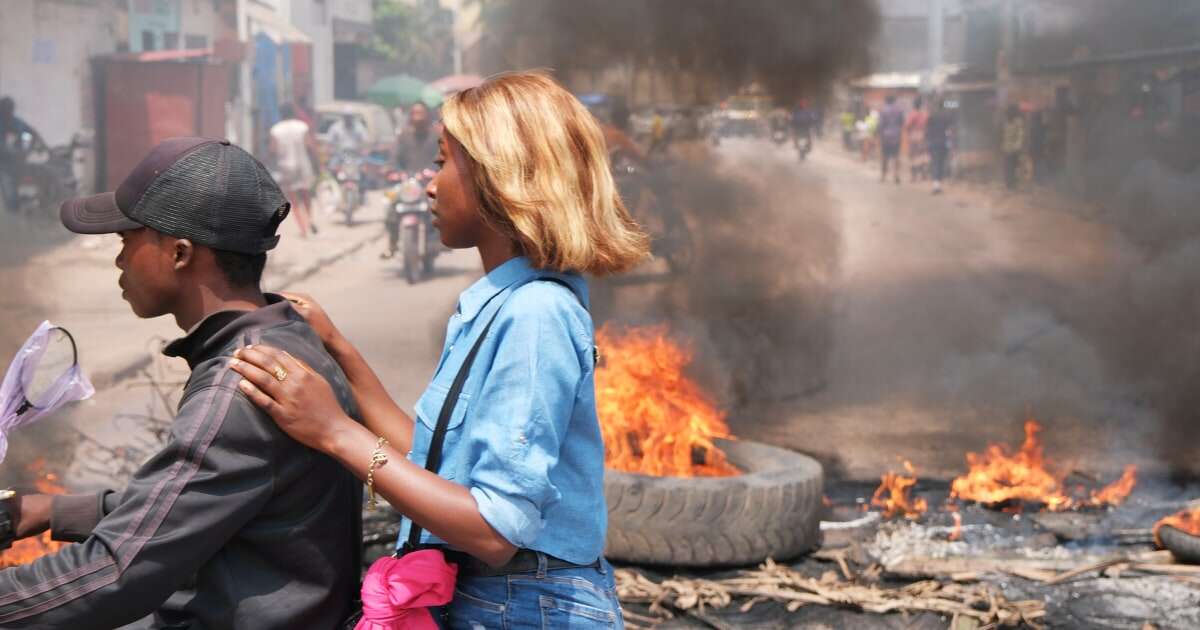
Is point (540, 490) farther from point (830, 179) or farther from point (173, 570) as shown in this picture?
point (830, 179)

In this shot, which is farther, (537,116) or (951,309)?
(951,309)

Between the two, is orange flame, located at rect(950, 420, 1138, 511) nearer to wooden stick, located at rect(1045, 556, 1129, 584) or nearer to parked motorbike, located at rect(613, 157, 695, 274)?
wooden stick, located at rect(1045, 556, 1129, 584)

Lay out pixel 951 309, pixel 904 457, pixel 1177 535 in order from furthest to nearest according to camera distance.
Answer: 1. pixel 951 309
2. pixel 904 457
3. pixel 1177 535

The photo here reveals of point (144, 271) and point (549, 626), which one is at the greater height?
point (144, 271)

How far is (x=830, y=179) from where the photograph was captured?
13.3 meters

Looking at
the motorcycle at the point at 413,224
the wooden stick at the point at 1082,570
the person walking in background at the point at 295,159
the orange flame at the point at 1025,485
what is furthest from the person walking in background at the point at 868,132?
the wooden stick at the point at 1082,570

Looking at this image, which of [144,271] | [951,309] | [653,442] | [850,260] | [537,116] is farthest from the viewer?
[850,260]

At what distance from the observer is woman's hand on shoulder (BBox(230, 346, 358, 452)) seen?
1796mm

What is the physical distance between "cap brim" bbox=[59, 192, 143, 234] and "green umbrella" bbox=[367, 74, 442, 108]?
33.2 feet

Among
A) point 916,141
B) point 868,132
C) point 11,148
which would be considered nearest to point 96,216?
point 11,148

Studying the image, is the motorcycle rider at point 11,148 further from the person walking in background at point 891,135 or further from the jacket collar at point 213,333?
the jacket collar at point 213,333

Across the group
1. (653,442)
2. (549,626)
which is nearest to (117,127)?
(653,442)

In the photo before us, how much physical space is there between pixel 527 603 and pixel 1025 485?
4971 mm

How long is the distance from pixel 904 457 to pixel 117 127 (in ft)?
25.0
